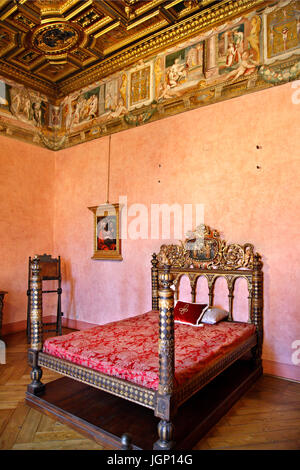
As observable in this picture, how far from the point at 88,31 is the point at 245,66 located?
9.55 feet

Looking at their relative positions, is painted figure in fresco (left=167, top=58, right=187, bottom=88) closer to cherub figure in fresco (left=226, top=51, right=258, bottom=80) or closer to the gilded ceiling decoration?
the gilded ceiling decoration

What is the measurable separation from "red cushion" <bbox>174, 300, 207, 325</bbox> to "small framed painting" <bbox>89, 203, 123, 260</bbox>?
1.94 metres

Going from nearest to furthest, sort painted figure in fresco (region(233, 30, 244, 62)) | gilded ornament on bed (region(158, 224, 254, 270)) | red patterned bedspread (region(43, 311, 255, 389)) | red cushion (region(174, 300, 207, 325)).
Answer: red patterned bedspread (region(43, 311, 255, 389))
red cushion (region(174, 300, 207, 325))
gilded ornament on bed (region(158, 224, 254, 270))
painted figure in fresco (region(233, 30, 244, 62))

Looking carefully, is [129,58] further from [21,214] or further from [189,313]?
[189,313]

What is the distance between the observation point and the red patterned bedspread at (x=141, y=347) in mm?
2830

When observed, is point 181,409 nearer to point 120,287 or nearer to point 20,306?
point 120,287

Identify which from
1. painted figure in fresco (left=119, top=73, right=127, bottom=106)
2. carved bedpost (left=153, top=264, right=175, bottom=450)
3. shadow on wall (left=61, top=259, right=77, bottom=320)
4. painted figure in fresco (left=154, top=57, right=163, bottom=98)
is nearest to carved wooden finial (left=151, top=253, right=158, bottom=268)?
shadow on wall (left=61, top=259, right=77, bottom=320)

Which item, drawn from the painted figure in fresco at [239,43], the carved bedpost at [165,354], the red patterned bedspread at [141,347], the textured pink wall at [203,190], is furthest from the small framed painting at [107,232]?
the carved bedpost at [165,354]

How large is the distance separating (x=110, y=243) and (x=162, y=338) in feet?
13.0

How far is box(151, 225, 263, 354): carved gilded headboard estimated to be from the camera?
4.43 m

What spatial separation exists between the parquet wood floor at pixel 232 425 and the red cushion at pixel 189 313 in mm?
1142

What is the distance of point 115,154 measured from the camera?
645 cm

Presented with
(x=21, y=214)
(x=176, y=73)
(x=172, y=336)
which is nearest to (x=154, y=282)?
(x=172, y=336)
